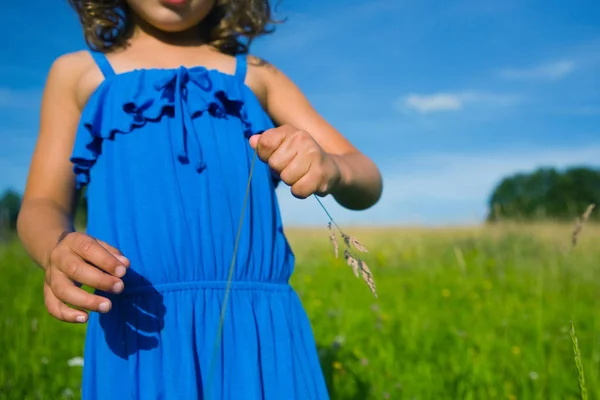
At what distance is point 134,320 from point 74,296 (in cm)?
28

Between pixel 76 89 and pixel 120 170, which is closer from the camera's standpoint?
pixel 120 170

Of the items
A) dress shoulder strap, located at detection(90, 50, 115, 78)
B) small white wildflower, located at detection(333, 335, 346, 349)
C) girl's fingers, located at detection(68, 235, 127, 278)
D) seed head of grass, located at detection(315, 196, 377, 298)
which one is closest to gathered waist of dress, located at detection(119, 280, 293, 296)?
girl's fingers, located at detection(68, 235, 127, 278)

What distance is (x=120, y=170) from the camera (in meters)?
1.39

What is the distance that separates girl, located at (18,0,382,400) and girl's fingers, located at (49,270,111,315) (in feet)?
0.20

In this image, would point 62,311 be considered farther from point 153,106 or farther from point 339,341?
point 339,341

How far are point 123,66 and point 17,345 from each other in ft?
6.37

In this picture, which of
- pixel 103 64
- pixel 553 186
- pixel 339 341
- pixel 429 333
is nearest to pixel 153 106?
pixel 103 64

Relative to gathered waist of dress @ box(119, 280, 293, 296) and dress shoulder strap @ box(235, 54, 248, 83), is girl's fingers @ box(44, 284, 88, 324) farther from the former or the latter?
dress shoulder strap @ box(235, 54, 248, 83)

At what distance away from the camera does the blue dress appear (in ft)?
4.19

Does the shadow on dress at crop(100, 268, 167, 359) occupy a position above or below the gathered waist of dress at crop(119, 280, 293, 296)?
below

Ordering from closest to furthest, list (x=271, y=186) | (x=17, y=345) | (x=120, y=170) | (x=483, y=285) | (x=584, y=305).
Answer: (x=120, y=170), (x=271, y=186), (x=17, y=345), (x=584, y=305), (x=483, y=285)

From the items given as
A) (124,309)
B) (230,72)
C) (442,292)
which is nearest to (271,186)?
(230,72)

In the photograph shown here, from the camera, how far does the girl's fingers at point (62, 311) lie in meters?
1.01

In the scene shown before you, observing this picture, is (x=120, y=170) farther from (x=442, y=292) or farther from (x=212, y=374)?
(x=442, y=292)
